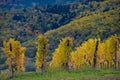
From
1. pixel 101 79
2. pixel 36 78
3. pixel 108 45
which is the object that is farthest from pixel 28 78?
pixel 108 45

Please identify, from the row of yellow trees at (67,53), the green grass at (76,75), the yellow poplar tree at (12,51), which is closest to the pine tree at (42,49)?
the row of yellow trees at (67,53)

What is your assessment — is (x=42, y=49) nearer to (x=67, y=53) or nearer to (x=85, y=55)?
(x=67, y=53)

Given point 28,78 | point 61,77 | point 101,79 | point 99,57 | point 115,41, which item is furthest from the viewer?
point 99,57

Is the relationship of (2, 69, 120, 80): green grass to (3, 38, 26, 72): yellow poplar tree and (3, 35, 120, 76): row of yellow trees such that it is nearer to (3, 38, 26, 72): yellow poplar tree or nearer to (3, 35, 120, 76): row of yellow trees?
(3, 35, 120, 76): row of yellow trees

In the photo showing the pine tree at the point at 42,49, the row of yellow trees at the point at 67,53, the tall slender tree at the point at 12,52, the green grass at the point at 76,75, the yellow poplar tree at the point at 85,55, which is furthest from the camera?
the yellow poplar tree at the point at 85,55

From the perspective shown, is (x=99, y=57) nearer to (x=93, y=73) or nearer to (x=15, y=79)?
(x=93, y=73)

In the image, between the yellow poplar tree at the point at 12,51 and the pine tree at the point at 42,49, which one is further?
the pine tree at the point at 42,49

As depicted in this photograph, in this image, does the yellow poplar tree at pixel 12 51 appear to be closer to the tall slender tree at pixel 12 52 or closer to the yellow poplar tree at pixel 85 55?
the tall slender tree at pixel 12 52

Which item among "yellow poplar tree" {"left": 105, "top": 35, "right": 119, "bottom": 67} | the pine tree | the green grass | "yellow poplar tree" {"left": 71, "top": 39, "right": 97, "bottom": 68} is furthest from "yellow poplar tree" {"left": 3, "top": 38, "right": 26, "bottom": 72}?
"yellow poplar tree" {"left": 105, "top": 35, "right": 119, "bottom": 67}

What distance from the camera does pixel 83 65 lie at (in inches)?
6083

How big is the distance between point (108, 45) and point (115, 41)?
14.3ft

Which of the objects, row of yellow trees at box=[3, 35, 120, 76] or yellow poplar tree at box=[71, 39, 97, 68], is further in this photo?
yellow poplar tree at box=[71, 39, 97, 68]

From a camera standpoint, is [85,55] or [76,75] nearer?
[76,75]

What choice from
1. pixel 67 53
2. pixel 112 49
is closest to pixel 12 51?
pixel 67 53
